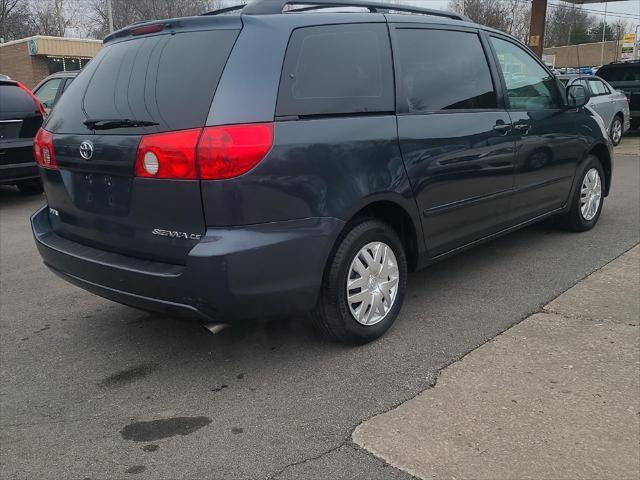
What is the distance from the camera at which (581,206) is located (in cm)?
567

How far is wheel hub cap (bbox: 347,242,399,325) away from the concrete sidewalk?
0.55 meters

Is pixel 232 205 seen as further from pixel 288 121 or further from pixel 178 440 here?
pixel 178 440

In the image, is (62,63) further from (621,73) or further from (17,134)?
(621,73)

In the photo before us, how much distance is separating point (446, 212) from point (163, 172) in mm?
1859

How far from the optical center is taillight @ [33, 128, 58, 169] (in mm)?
3436

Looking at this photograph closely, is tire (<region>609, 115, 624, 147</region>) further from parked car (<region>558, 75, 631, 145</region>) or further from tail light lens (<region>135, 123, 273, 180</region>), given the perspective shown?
tail light lens (<region>135, 123, 273, 180</region>)

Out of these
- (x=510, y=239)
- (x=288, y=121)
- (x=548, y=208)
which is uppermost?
(x=288, y=121)

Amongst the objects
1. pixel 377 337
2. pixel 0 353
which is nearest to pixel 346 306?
pixel 377 337

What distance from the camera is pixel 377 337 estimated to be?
11.7ft

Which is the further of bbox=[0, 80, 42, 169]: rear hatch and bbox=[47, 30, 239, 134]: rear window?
bbox=[0, 80, 42, 169]: rear hatch

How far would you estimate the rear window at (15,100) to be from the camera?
26.5ft

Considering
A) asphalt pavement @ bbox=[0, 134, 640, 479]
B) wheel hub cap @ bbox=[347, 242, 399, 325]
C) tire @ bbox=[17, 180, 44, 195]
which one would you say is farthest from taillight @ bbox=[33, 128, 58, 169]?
tire @ bbox=[17, 180, 44, 195]

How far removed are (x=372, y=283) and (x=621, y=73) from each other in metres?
15.7

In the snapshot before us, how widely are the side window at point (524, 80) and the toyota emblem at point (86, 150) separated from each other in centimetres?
297
